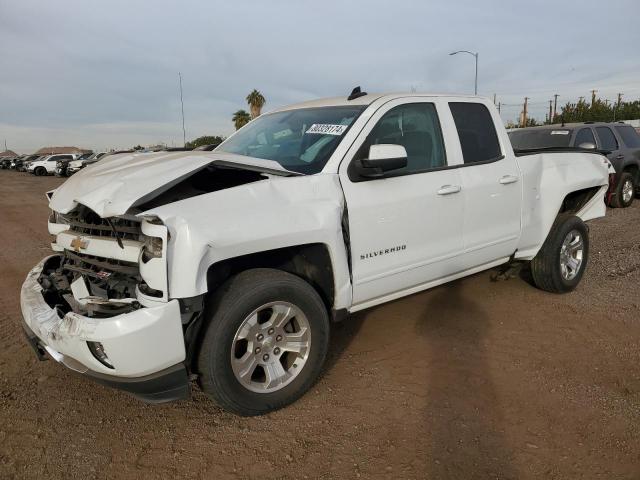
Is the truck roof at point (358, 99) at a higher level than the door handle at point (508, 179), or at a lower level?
higher

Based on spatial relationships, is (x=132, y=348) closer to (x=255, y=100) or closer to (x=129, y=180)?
(x=129, y=180)

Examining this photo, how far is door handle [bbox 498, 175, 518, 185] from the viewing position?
14.0 ft

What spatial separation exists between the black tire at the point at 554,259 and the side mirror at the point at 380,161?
2438 mm

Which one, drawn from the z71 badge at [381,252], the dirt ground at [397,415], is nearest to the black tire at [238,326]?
the dirt ground at [397,415]

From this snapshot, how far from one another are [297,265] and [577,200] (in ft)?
12.3

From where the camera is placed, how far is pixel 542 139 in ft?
33.7

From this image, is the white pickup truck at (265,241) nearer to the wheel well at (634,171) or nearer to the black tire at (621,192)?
the black tire at (621,192)

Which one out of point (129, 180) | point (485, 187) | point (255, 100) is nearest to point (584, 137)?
point (485, 187)

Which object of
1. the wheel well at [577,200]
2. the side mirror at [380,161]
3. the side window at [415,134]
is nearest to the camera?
the side mirror at [380,161]

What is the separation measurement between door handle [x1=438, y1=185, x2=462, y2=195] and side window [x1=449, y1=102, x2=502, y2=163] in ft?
1.08

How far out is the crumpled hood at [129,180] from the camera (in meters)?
2.65

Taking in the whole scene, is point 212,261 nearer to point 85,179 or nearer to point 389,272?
point 85,179

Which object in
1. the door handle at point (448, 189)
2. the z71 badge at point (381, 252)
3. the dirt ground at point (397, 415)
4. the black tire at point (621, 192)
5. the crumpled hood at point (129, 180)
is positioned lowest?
the dirt ground at point (397, 415)

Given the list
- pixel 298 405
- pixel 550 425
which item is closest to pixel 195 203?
pixel 298 405
